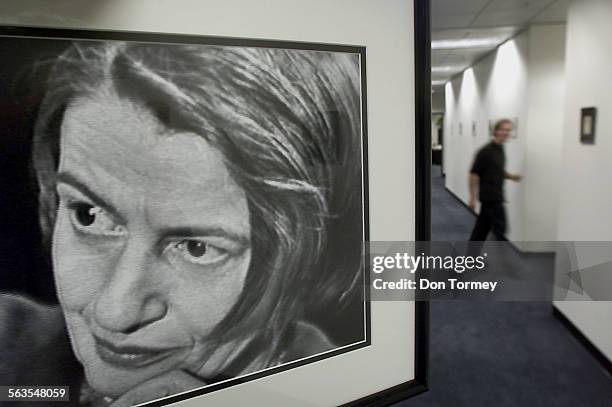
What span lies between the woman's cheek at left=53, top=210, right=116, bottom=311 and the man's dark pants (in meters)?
2.49

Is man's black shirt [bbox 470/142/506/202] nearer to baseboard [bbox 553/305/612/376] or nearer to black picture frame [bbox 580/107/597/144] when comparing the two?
black picture frame [bbox 580/107/597/144]

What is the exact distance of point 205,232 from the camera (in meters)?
0.98

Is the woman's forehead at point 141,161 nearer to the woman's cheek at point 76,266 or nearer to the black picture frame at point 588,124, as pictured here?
the woman's cheek at point 76,266

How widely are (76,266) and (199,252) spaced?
0.25 metres

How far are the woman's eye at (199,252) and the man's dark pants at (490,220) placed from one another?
225 centimetres

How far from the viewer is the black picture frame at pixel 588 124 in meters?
1.90

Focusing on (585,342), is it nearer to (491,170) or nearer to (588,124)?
(588,124)

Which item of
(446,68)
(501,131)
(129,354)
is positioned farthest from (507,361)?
(446,68)

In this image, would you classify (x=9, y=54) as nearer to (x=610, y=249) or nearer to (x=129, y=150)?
(x=129, y=150)

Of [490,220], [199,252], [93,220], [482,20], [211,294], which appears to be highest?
[482,20]

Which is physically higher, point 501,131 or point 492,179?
point 501,131

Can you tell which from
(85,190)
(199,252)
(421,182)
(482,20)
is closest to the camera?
(85,190)

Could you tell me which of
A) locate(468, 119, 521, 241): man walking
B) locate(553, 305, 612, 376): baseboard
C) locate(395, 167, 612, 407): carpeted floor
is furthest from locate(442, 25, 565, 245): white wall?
locate(553, 305, 612, 376): baseboard

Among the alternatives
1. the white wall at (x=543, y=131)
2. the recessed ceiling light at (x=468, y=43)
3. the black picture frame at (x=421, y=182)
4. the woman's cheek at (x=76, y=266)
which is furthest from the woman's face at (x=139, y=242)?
the recessed ceiling light at (x=468, y=43)
